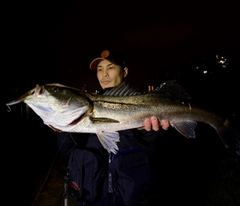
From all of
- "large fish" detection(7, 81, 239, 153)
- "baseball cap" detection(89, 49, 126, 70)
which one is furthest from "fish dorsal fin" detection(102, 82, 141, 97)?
"baseball cap" detection(89, 49, 126, 70)

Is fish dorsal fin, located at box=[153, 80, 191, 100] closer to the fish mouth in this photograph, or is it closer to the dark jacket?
the dark jacket

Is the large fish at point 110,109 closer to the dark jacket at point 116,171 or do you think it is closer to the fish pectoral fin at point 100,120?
the fish pectoral fin at point 100,120

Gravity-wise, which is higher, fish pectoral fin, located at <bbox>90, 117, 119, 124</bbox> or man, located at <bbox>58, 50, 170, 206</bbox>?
fish pectoral fin, located at <bbox>90, 117, 119, 124</bbox>

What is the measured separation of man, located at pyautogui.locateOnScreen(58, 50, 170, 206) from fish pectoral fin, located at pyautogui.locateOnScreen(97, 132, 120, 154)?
11.1 inches

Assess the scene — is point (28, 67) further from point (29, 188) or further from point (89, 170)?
point (89, 170)

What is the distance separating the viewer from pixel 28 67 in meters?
21.9

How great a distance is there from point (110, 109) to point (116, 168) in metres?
0.81

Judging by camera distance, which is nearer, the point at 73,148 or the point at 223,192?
the point at 73,148

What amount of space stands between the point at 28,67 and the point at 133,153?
22.2 m

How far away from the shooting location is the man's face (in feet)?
12.3

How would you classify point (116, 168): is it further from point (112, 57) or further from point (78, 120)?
point (112, 57)

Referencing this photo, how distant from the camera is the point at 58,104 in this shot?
240 cm

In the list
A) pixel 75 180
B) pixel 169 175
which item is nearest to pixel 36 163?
pixel 169 175

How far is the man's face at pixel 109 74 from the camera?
3.75 metres
